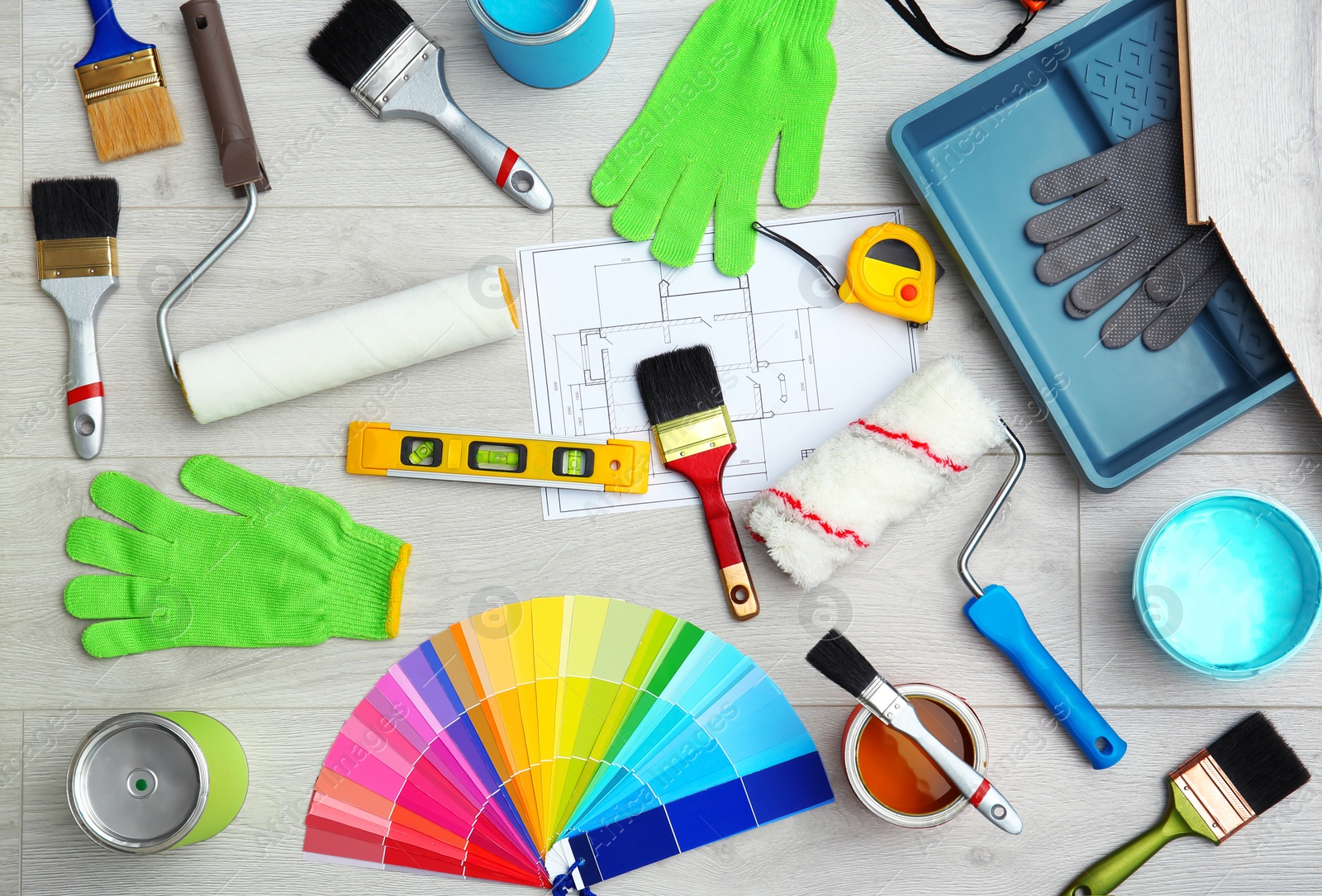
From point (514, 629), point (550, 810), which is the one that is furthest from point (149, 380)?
point (550, 810)

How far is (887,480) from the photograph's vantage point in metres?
0.77

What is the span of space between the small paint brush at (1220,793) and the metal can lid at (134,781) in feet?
2.80

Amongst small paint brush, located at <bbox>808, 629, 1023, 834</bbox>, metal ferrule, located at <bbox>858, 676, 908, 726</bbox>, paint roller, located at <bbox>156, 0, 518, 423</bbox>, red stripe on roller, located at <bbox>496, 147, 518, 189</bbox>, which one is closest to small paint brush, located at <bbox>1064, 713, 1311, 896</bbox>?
small paint brush, located at <bbox>808, 629, 1023, 834</bbox>

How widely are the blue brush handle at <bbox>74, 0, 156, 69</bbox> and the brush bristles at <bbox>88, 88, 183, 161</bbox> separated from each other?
0.14 ft

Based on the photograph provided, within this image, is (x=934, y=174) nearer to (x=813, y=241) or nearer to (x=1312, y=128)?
(x=813, y=241)

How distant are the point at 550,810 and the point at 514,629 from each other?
7.2 inches

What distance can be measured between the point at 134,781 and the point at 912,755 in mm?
709

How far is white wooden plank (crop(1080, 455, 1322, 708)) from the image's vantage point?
2.73 feet

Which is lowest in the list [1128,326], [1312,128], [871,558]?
[871,558]

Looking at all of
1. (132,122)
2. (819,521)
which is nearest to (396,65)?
(132,122)

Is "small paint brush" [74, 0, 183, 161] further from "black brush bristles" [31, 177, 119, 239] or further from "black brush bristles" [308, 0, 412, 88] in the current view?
"black brush bristles" [308, 0, 412, 88]

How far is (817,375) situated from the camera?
83 cm

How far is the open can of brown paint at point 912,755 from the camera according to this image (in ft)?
2.40

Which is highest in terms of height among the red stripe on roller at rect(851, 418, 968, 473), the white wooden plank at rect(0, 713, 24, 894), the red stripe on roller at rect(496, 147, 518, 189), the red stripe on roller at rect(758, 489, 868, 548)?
the red stripe on roller at rect(496, 147, 518, 189)
